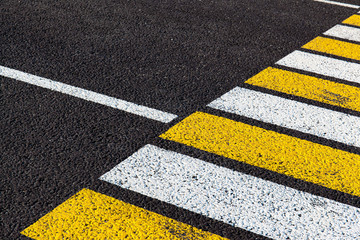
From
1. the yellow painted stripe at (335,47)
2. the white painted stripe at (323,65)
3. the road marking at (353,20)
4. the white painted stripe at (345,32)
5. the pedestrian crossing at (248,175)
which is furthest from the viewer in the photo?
the road marking at (353,20)

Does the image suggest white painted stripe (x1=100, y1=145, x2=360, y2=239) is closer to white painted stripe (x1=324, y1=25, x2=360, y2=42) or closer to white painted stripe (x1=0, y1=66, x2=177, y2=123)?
white painted stripe (x1=0, y1=66, x2=177, y2=123)

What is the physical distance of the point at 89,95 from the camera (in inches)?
162

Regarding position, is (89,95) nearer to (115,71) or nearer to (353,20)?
(115,71)

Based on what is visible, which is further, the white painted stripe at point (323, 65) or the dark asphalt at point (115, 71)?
the white painted stripe at point (323, 65)

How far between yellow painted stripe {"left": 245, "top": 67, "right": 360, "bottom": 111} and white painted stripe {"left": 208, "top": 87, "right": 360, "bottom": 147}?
20 centimetres

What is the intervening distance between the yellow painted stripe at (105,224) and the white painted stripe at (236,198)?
178mm

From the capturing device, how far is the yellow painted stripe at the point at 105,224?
2572 millimetres

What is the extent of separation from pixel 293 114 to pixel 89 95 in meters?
1.70

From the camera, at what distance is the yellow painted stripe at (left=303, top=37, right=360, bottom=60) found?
5.40 m

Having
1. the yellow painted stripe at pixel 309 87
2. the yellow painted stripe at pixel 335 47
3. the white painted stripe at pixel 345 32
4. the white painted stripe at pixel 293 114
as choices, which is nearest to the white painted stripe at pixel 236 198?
the white painted stripe at pixel 293 114

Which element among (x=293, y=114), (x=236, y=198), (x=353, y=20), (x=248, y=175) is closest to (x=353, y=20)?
(x=353, y=20)

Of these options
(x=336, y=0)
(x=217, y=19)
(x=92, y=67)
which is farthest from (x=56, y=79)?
(x=336, y=0)

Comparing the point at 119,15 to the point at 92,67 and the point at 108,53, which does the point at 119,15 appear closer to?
the point at 108,53

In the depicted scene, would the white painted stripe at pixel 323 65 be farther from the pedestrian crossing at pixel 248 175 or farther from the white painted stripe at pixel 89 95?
the white painted stripe at pixel 89 95
